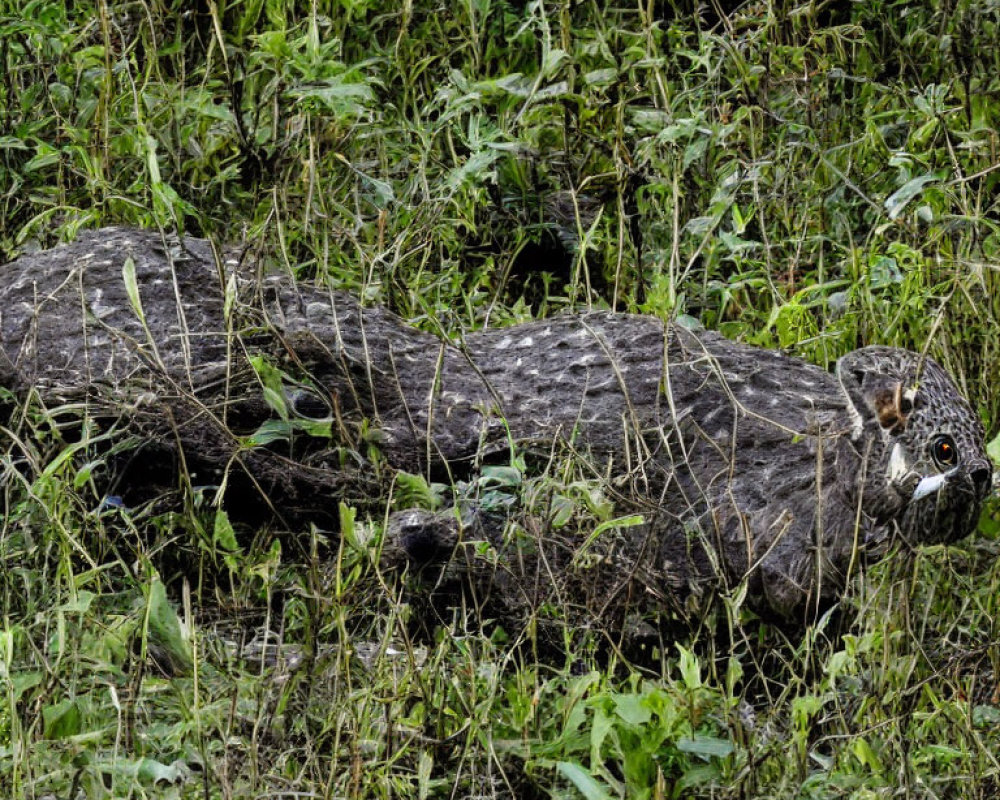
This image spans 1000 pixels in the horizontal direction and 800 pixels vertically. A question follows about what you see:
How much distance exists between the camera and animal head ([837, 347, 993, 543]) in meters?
2.78

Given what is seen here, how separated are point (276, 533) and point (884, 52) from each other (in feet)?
8.30

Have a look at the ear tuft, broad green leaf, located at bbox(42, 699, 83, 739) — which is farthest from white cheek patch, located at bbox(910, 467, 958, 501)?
broad green leaf, located at bbox(42, 699, 83, 739)

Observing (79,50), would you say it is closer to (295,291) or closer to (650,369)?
(295,291)

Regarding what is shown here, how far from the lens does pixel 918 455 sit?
280 cm

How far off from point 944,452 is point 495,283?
147 centimetres

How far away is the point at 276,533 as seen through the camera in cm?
289

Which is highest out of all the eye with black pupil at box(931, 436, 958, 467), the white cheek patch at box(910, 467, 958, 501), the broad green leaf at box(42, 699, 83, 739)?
the eye with black pupil at box(931, 436, 958, 467)

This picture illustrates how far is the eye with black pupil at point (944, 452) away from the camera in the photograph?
2801 millimetres

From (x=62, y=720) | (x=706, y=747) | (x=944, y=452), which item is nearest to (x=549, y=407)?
(x=944, y=452)

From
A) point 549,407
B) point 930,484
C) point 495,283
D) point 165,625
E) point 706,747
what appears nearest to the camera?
point 706,747

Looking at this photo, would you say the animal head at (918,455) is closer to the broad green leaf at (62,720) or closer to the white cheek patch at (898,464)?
the white cheek patch at (898,464)

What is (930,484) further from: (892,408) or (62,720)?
(62,720)

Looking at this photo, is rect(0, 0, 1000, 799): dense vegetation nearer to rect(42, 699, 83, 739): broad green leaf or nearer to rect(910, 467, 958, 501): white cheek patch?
rect(42, 699, 83, 739): broad green leaf

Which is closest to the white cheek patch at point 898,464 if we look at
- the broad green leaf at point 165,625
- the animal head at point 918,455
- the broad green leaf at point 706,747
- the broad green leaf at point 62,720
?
the animal head at point 918,455
